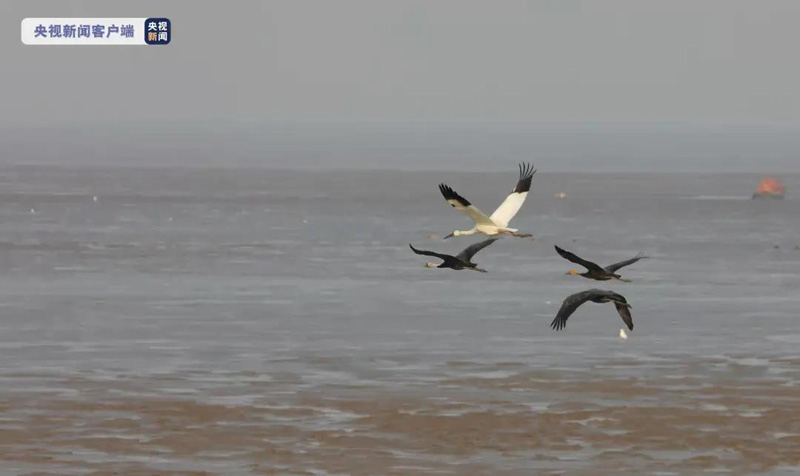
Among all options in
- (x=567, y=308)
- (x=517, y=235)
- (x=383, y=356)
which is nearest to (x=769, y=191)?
(x=383, y=356)

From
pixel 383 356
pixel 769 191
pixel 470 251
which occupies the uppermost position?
pixel 470 251

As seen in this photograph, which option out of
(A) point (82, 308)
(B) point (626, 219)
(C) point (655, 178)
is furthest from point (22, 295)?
(C) point (655, 178)

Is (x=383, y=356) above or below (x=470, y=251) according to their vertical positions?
below

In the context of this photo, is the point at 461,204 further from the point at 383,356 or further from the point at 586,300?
the point at 383,356

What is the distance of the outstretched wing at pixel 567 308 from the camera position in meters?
22.0

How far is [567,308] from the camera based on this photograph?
73.4 ft

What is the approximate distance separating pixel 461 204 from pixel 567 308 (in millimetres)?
1812

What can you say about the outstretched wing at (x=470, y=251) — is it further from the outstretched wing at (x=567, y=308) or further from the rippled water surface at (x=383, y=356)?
the rippled water surface at (x=383, y=356)

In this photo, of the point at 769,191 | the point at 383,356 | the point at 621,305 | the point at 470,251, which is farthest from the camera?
the point at 769,191

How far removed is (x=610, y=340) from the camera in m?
33.5

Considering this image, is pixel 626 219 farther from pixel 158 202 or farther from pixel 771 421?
pixel 771 421

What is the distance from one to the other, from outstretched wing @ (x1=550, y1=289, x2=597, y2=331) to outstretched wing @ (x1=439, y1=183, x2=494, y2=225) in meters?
1.47

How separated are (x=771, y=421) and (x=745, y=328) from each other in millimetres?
10239

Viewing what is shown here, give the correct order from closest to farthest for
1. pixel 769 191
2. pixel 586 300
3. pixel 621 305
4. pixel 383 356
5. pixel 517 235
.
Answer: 1. pixel 517 235
2. pixel 621 305
3. pixel 586 300
4. pixel 383 356
5. pixel 769 191
